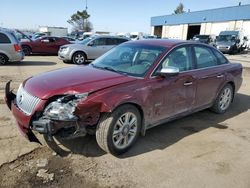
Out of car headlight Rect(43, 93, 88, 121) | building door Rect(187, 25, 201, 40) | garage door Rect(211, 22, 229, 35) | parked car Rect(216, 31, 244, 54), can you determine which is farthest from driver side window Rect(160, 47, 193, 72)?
building door Rect(187, 25, 201, 40)

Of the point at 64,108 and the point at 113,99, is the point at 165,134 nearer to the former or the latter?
the point at 113,99

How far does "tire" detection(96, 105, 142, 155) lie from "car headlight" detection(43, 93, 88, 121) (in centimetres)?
41

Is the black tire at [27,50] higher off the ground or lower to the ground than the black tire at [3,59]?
lower

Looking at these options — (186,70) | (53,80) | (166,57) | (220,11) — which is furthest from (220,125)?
(220,11)

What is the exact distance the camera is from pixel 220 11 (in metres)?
45.1

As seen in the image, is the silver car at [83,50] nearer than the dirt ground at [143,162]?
No

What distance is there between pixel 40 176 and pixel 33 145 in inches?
35.1

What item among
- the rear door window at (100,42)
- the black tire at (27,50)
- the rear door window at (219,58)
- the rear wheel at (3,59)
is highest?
the rear door window at (219,58)

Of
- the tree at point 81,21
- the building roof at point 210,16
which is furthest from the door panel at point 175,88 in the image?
the tree at point 81,21

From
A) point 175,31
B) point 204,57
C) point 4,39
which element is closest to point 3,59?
point 4,39

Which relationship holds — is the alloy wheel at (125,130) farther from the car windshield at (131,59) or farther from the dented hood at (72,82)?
the car windshield at (131,59)

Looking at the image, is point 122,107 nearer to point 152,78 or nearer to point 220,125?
point 152,78

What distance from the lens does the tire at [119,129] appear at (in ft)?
12.0

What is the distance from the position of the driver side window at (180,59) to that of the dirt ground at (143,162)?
3.84ft
